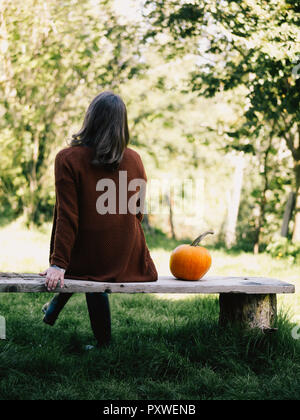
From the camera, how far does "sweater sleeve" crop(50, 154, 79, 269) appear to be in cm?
299

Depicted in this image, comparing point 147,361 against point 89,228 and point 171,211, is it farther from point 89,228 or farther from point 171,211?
point 171,211

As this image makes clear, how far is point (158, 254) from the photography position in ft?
29.1

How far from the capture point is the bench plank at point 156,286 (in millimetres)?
2910

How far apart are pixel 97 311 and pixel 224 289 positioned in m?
0.88

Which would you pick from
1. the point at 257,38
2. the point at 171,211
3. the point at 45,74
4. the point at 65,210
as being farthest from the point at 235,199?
the point at 65,210

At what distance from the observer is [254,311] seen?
343 cm

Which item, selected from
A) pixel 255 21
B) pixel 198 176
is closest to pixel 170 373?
pixel 255 21

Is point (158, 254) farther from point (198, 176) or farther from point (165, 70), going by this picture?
point (198, 176)

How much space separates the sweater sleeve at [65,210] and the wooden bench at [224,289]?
0.19m

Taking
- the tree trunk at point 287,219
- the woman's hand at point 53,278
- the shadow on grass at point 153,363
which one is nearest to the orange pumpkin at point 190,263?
the shadow on grass at point 153,363

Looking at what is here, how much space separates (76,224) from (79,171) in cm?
33

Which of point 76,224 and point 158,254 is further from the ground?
point 76,224

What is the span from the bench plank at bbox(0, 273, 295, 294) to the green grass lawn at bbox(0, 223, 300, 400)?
35 centimetres

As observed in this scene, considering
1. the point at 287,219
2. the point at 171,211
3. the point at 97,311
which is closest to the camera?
the point at 97,311
